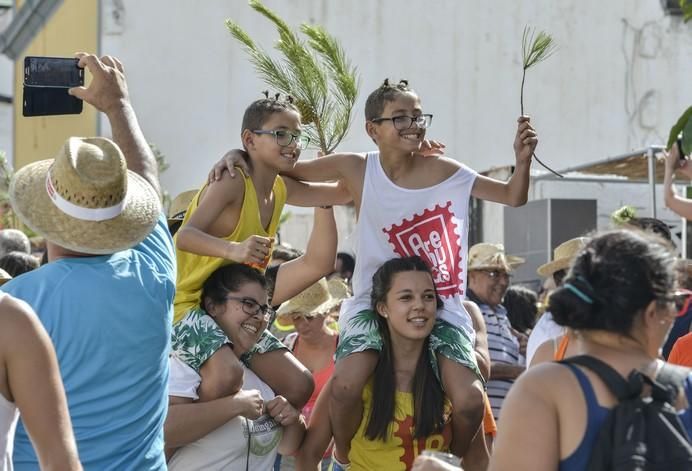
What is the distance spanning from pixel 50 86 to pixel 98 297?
127 centimetres

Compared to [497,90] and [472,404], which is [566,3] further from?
[472,404]

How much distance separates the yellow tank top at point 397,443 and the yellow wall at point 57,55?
22.9 metres

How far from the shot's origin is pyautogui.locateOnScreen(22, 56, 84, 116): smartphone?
502 centimetres

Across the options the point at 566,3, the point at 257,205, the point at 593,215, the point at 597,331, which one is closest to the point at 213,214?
the point at 257,205

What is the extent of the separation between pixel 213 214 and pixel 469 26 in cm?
2550

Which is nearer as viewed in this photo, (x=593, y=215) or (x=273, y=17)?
(x=273, y=17)

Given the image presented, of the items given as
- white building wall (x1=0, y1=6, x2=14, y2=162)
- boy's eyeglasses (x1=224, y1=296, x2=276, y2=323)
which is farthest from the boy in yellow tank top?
white building wall (x1=0, y1=6, x2=14, y2=162)

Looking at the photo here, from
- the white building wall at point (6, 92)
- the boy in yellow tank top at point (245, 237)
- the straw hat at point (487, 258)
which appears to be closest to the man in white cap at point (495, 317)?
the straw hat at point (487, 258)

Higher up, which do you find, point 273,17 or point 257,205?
point 273,17

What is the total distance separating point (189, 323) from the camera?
5.84 metres

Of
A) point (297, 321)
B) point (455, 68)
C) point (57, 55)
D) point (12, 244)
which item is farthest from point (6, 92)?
point (297, 321)

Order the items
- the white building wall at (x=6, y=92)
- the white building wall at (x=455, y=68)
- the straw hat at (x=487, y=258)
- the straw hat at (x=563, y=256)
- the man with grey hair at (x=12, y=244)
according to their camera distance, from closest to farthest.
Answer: the straw hat at (x=563, y=256), the man with grey hair at (x=12, y=244), the straw hat at (x=487, y=258), the white building wall at (x=455, y=68), the white building wall at (x=6, y=92)

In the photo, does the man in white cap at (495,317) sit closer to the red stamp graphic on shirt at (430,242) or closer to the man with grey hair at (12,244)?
the red stamp graphic on shirt at (430,242)

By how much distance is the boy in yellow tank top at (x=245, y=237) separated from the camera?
18.6 feet
